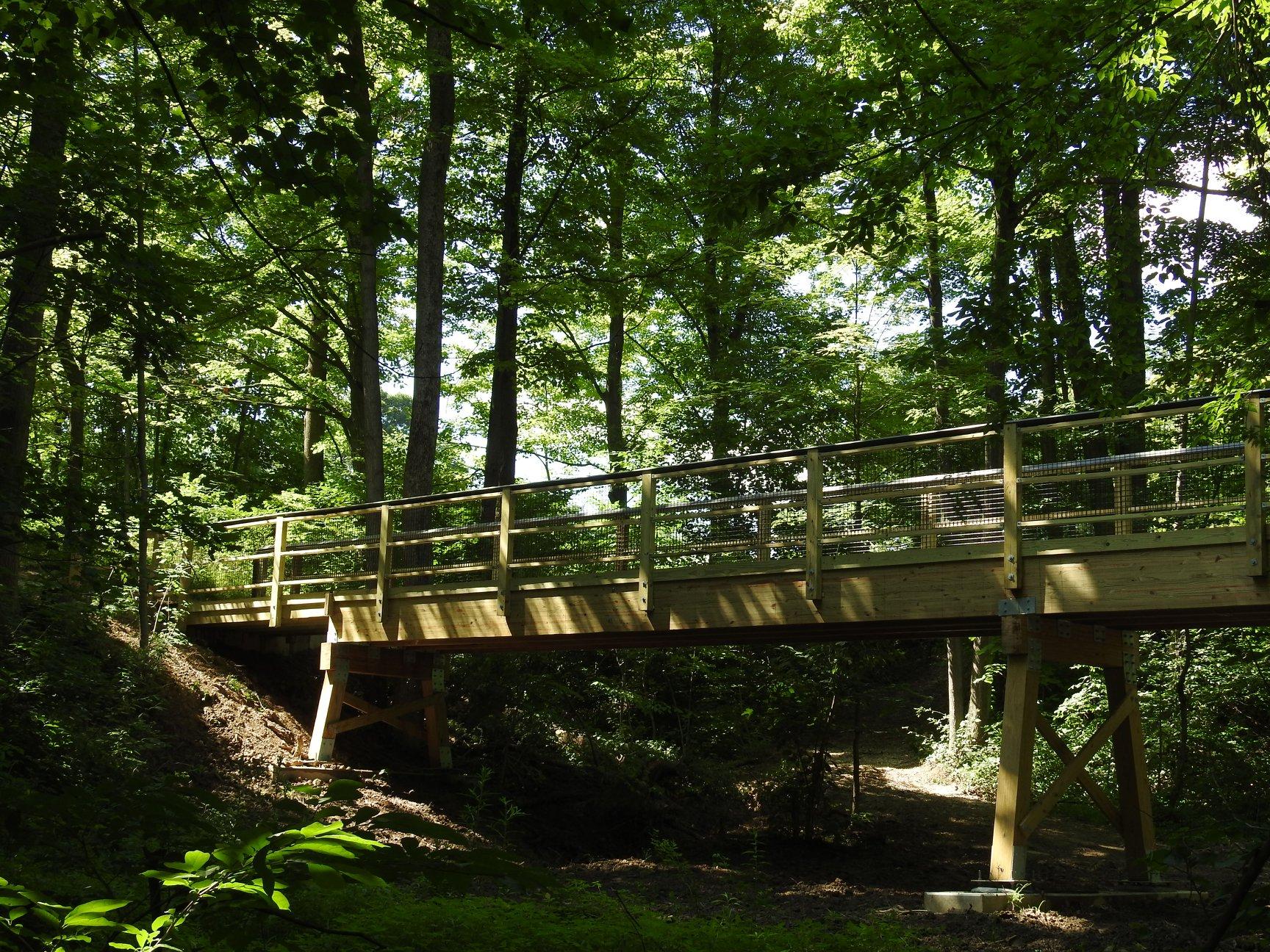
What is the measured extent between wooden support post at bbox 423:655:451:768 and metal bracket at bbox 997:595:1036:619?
750 cm

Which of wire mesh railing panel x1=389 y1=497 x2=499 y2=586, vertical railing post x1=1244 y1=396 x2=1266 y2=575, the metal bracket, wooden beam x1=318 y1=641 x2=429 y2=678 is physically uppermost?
wire mesh railing panel x1=389 y1=497 x2=499 y2=586

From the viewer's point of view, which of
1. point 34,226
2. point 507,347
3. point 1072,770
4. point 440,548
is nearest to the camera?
point 34,226

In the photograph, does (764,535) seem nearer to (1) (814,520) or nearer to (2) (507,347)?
(1) (814,520)

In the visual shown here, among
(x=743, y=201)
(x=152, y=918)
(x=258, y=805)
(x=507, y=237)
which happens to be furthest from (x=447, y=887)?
(x=507, y=237)

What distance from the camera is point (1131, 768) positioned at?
Answer: 10156 millimetres

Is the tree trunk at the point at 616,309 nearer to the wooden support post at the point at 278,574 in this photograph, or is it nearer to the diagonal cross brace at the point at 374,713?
the diagonal cross brace at the point at 374,713

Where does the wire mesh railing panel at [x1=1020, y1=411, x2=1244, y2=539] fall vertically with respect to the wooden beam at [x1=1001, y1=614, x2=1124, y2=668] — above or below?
above

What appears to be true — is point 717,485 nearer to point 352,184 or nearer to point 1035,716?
point 1035,716

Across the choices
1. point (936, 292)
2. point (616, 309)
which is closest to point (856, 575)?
point (616, 309)

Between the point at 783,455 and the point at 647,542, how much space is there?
1651mm

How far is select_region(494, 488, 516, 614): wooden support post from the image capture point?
11719mm

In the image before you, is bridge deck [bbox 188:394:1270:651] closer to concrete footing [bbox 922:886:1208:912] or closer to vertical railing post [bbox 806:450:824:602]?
vertical railing post [bbox 806:450:824:602]

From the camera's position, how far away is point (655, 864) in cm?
1082

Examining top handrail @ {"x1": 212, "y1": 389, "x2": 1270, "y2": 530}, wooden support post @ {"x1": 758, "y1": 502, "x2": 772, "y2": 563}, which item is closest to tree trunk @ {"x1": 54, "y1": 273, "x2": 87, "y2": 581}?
top handrail @ {"x1": 212, "y1": 389, "x2": 1270, "y2": 530}
